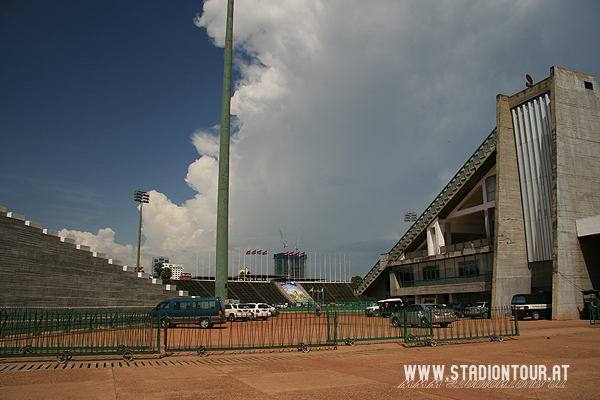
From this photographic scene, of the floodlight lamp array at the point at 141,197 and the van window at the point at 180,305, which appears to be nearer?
the van window at the point at 180,305

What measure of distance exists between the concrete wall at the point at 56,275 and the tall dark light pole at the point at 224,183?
19221mm

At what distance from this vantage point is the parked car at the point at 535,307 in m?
28.8

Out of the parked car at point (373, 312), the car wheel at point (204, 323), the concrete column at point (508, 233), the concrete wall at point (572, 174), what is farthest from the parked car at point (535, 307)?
the car wheel at point (204, 323)

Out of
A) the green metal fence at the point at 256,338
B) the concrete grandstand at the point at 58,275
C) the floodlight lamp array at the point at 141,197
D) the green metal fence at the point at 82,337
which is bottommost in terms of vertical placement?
the green metal fence at the point at 256,338

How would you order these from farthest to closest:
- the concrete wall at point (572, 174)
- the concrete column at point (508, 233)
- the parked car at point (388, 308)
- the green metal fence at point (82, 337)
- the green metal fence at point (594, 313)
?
the concrete column at point (508, 233)
the concrete wall at point (572, 174)
the green metal fence at point (594, 313)
the parked car at point (388, 308)
the green metal fence at point (82, 337)

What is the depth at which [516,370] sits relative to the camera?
30.0 feet

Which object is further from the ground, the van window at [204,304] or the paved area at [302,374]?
the van window at [204,304]

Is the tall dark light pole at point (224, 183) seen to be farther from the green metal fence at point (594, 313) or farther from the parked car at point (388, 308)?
the green metal fence at point (594, 313)

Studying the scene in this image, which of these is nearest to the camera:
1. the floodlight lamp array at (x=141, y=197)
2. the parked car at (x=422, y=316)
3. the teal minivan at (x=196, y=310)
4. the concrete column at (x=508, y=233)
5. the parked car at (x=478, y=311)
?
the parked car at (x=422, y=316)

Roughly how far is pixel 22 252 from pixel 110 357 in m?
26.0

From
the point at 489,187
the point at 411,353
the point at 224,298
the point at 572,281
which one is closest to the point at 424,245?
the point at 489,187

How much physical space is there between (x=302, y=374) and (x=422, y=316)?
1004cm

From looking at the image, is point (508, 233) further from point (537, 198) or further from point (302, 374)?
point (302, 374)

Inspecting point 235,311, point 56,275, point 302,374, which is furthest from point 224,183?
point 56,275
